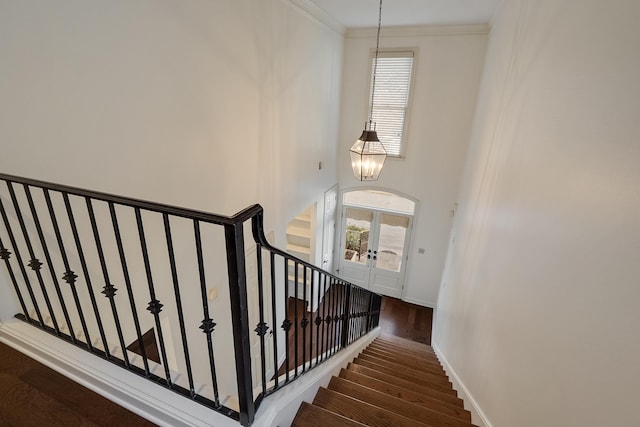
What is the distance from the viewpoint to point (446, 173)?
550 cm

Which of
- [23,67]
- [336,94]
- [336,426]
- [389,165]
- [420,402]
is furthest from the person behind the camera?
[389,165]

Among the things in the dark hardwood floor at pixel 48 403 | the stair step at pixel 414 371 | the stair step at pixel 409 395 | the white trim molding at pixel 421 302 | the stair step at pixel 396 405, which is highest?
the dark hardwood floor at pixel 48 403

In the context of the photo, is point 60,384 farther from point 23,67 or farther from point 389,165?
point 389,165

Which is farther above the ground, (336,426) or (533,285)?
(533,285)

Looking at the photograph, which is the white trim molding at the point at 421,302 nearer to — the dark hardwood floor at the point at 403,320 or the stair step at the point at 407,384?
the dark hardwood floor at the point at 403,320

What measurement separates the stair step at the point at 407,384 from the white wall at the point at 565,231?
0.68 feet

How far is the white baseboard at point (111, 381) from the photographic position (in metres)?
1.21

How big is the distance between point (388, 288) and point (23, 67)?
21.2 ft

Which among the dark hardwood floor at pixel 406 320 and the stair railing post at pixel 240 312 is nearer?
the stair railing post at pixel 240 312

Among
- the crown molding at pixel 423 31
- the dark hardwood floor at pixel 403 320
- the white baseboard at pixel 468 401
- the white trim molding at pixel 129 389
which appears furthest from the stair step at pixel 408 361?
the crown molding at pixel 423 31

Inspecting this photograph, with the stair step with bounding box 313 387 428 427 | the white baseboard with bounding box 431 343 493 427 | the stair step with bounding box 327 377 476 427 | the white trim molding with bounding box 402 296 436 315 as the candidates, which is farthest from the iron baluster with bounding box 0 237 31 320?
Answer: the white trim molding with bounding box 402 296 436 315

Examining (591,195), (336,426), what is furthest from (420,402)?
(591,195)

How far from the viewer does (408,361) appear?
12.6 feet

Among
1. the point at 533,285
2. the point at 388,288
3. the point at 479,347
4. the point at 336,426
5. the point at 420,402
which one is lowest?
the point at 388,288
